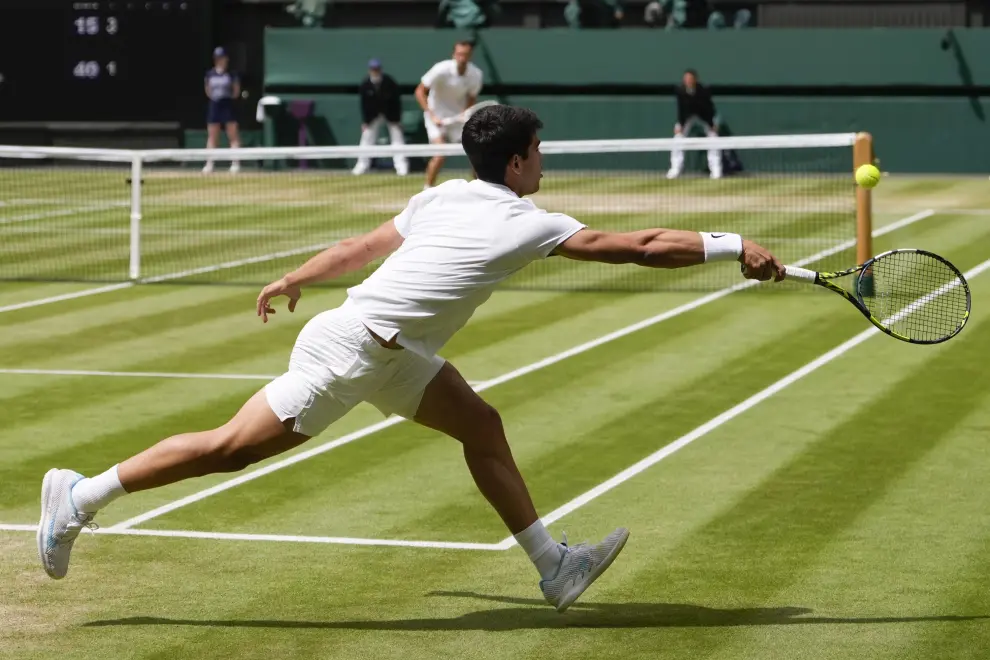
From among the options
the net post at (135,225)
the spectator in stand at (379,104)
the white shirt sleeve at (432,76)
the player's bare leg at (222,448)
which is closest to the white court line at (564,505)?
the player's bare leg at (222,448)

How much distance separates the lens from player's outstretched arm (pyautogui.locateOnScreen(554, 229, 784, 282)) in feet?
21.8

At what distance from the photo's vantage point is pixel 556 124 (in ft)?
114

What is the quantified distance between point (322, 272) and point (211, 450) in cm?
86

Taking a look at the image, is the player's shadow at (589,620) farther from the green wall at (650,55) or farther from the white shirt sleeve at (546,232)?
the green wall at (650,55)

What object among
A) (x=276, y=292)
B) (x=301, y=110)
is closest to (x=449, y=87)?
(x=301, y=110)

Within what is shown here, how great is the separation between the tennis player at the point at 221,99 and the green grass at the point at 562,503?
19472 mm

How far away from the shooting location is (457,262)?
22.4 feet

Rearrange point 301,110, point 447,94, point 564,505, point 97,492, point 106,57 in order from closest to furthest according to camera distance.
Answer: point 97,492 < point 564,505 < point 447,94 < point 301,110 < point 106,57

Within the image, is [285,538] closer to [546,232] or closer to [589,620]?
[589,620]

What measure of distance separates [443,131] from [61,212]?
560cm

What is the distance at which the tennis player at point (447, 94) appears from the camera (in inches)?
1056

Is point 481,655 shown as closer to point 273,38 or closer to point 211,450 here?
point 211,450

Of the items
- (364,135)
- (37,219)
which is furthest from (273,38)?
(37,219)

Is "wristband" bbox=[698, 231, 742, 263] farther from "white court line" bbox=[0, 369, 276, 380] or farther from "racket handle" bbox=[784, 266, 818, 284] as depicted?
"white court line" bbox=[0, 369, 276, 380]
